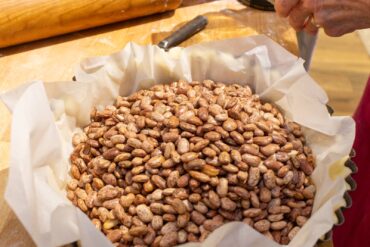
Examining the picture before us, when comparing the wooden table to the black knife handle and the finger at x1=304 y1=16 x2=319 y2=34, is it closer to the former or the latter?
the black knife handle

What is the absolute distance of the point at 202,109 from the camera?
0.71 meters

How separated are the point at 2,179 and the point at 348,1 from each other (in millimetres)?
653

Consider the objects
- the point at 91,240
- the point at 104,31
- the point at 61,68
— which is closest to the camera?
the point at 91,240

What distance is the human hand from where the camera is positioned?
0.70 m

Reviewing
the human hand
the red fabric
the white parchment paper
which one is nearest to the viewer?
the white parchment paper

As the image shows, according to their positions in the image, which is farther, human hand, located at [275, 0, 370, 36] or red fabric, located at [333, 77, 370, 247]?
red fabric, located at [333, 77, 370, 247]

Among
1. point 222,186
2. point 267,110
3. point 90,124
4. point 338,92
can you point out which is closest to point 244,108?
point 267,110

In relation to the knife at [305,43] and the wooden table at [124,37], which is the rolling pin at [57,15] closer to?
the wooden table at [124,37]

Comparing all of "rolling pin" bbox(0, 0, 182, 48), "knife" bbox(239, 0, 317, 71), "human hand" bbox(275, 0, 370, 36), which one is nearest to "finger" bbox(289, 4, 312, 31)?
"human hand" bbox(275, 0, 370, 36)

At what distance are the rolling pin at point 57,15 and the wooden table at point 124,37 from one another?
0.08 feet

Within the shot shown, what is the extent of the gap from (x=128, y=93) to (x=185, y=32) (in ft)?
0.84

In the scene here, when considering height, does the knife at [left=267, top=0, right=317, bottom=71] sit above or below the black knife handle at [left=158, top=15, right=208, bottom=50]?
below

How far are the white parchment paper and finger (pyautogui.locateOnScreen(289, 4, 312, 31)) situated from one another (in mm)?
66

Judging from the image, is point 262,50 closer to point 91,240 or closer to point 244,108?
point 244,108
